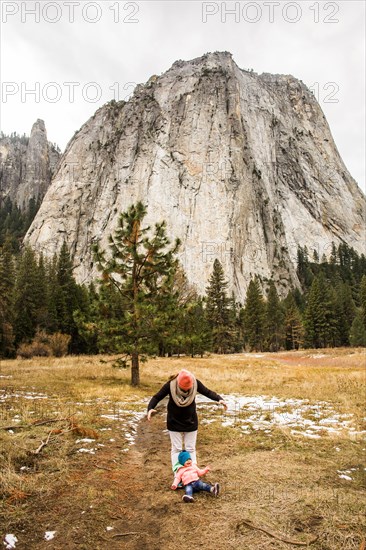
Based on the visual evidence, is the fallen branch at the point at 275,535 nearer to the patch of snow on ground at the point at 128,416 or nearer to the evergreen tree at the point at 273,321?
the patch of snow on ground at the point at 128,416

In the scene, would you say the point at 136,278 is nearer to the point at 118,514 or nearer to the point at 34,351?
the point at 118,514


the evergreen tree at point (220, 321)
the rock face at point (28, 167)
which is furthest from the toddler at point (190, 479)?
the rock face at point (28, 167)

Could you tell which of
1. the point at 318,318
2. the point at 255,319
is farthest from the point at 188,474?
the point at 318,318

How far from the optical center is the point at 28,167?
173750 mm

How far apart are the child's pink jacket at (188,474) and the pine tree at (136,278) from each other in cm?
1181

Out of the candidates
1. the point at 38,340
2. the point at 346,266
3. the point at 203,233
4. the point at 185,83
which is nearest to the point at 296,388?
the point at 38,340

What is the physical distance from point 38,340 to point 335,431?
1464 inches

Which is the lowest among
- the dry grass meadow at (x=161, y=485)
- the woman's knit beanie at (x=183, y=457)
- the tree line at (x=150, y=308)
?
the dry grass meadow at (x=161, y=485)

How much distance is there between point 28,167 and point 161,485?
191 meters

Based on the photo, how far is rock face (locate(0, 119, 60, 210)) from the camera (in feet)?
559

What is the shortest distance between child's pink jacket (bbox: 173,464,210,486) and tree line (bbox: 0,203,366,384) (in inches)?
436

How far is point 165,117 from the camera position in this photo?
115 m

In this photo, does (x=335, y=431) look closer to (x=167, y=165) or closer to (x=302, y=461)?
(x=302, y=461)

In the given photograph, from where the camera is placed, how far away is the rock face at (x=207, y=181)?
101 m
